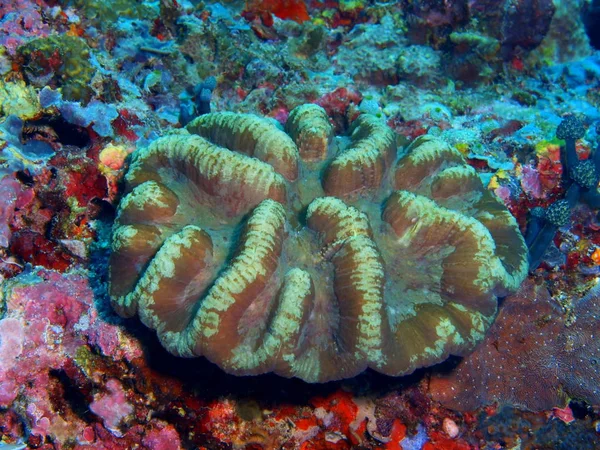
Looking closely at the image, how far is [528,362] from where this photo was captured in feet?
12.3

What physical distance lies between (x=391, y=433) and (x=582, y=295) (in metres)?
2.22

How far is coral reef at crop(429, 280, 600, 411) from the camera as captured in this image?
375cm

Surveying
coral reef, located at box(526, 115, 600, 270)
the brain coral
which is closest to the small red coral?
the brain coral

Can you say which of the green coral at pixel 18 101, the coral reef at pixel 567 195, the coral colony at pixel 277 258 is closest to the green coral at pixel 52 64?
the coral colony at pixel 277 258

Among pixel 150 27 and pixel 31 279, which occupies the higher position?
pixel 150 27

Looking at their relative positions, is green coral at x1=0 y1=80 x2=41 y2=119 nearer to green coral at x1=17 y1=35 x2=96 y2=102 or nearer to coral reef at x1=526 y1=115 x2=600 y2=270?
green coral at x1=17 y1=35 x2=96 y2=102

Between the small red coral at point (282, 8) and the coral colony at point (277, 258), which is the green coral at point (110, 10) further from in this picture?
the small red coral at point (282, 8)

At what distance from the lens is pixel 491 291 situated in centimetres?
282

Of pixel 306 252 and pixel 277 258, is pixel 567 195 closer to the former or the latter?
pixel 306 252

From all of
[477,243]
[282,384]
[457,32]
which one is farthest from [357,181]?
[457,32]

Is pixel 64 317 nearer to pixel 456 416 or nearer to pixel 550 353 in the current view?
pixel 456 416

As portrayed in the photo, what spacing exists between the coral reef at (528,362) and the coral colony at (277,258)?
2 centimetres

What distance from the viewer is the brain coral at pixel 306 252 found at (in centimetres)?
251

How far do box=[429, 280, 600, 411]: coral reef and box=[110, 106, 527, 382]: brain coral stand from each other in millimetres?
1014
